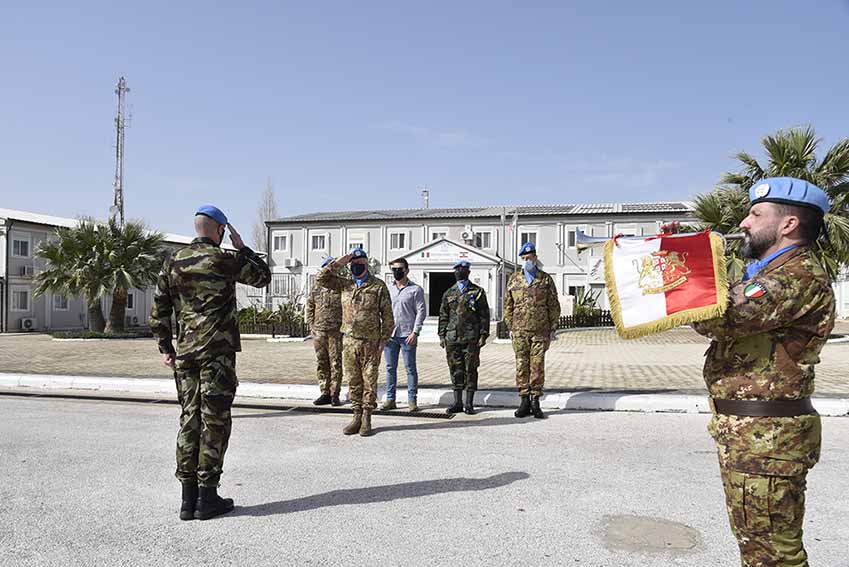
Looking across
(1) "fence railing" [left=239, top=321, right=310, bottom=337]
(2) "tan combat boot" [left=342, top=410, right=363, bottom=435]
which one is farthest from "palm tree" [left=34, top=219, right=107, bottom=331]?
(2) "tan combat boot" [left=342, top=410, right=363, bottom=435]

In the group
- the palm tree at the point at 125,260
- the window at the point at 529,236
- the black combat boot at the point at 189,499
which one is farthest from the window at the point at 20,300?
the black combat boot at the point at 189,499

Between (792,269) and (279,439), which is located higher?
(792,269)

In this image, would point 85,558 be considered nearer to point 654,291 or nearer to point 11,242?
point 654,291

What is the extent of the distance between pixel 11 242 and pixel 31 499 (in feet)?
119

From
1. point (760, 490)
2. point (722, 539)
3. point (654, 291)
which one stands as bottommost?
point (722, 539)

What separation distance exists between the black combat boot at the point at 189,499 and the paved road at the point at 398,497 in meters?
0.13

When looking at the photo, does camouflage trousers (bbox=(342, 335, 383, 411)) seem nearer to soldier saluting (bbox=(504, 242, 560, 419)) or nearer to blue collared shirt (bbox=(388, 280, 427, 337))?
blue collared shirt (bbox=(388, 280, 427, 337))

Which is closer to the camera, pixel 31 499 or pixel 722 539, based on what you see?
pixel 722 539

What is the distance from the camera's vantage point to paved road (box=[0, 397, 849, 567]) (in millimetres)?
3701

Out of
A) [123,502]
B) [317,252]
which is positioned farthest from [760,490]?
[317,252]

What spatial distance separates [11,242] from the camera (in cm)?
3497

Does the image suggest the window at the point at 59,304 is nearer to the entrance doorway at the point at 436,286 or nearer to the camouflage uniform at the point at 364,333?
the entrance doorway at the point at 436,286

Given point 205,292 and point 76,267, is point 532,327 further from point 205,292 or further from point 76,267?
point 76,267

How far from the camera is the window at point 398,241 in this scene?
49.7 meters
